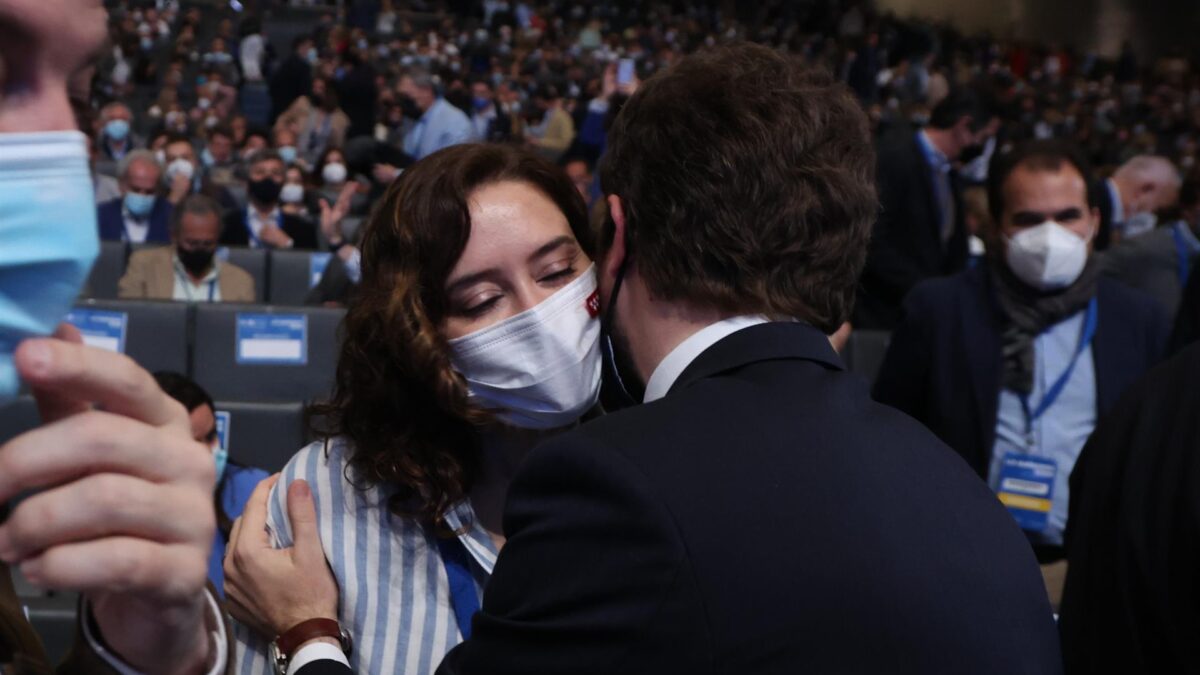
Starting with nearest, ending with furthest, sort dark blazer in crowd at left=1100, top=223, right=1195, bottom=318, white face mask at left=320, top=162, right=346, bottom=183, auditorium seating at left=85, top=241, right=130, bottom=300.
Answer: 1. dark blazer in crowd at left=1100, top=223, right=1195, bottom=318
2. auditorium seating at left=85, top=241, right=130, bottom=300
3. white face mask at left=320, top=162, right=346, bottom=183

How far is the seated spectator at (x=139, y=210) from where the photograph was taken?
7.63m

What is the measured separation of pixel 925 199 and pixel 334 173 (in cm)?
659

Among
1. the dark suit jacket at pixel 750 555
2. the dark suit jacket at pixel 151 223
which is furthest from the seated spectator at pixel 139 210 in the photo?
the dark suit jacket at pixel 750 555

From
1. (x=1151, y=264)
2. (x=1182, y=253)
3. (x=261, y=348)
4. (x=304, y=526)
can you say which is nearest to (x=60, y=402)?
(x=304, y=526)

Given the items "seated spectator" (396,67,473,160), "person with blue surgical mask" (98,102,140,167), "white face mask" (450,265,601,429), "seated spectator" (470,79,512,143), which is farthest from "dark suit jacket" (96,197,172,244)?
"white face mask" (450,265,601,429)

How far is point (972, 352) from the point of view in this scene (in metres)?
3.39

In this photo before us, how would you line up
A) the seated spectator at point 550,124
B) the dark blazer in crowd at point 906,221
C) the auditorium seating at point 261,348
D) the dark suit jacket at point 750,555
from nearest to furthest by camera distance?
1. the dark suit jacket at point 750,555
2. the dark blazer in crowd at point 906,221
3. the auditorium seating at point 261,348
4. the seated spectator at point 550,124

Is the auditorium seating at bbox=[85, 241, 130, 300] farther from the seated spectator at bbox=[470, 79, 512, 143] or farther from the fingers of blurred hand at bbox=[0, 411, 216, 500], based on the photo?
the fingers of blurred hand at bbox=[0, 411, 216, 500]

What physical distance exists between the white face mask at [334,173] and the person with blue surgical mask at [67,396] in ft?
33.2

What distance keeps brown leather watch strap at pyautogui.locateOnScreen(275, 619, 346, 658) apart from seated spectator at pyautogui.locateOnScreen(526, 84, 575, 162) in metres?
12.5

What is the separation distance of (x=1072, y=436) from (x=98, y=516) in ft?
10.1

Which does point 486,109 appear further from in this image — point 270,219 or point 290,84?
point 270,219

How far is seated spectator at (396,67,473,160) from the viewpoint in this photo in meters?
9.47

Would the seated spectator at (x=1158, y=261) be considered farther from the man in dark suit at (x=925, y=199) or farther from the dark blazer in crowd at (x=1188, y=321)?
the dark blazer in crowd at (x=1188, y=321)
